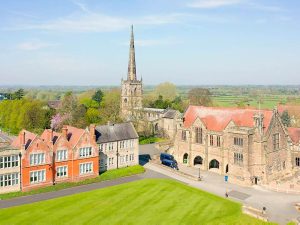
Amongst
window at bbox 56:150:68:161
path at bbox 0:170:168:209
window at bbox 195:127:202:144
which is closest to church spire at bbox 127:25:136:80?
window at bbox 195:127:202:144

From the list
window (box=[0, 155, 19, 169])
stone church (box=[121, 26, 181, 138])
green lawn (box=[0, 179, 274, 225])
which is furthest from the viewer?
stone church (box=[121, 26, 181, 138])

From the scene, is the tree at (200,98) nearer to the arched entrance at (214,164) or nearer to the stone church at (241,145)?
the stone church at (241,145)

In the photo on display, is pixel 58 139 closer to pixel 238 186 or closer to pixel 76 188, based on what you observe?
pixel 76 188

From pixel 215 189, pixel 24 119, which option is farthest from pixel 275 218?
pixel 24 119

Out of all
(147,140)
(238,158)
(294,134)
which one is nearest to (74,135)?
(238,158)

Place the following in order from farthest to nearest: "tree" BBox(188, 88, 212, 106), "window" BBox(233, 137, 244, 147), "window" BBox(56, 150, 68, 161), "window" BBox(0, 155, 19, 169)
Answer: "tree" BBox(188, 88, 212, 106) < "window" BBox(233, 137, 244, 147) < "window" BBox(56, 150, 68, 161) < "window" BBox(0, 155, 19, 169)

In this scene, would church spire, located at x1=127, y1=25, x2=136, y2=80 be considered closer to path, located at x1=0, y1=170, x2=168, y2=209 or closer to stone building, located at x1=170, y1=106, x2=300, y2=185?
stone building, located at x1=170, y1=106, x2=300, y2=185

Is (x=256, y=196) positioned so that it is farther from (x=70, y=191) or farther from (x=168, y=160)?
(x=70, y=191)
